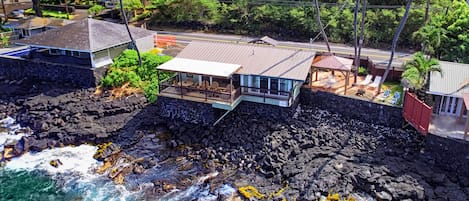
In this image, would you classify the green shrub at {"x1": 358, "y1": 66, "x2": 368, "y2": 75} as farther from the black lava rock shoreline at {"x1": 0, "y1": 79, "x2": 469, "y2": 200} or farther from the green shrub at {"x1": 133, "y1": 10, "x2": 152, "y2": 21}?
the green shrub at {"x1": 133, "y1": 10, "x2": 152, "y2": 21}

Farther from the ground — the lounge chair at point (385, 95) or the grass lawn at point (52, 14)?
the grass lawn at point (52, 14)

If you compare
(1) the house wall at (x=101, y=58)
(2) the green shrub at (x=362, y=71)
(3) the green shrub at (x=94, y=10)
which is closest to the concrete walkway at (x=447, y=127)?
(2) the green shrub at (x=362, y=71)

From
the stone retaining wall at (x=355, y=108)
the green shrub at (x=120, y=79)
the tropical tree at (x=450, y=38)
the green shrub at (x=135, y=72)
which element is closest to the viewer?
the stone retaining wall at (x=355, y=108)

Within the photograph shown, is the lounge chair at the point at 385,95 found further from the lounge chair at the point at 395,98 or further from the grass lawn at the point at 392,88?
the lounge chair at the point at 395,98

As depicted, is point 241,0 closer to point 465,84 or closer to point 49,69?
point 49,69

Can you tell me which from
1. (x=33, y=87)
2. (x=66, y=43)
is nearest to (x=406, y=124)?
(x=66, y=43)

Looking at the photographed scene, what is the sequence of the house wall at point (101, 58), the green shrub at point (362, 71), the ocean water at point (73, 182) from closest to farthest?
the ocean water at point (73, 182), the green shrub at point (362, 71), the house wall at point (101, 58)

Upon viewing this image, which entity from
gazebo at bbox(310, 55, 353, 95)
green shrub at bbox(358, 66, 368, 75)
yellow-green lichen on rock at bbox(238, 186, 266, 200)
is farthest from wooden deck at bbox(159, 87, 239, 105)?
green shrub at bbox(358, 66, 368, 75)
